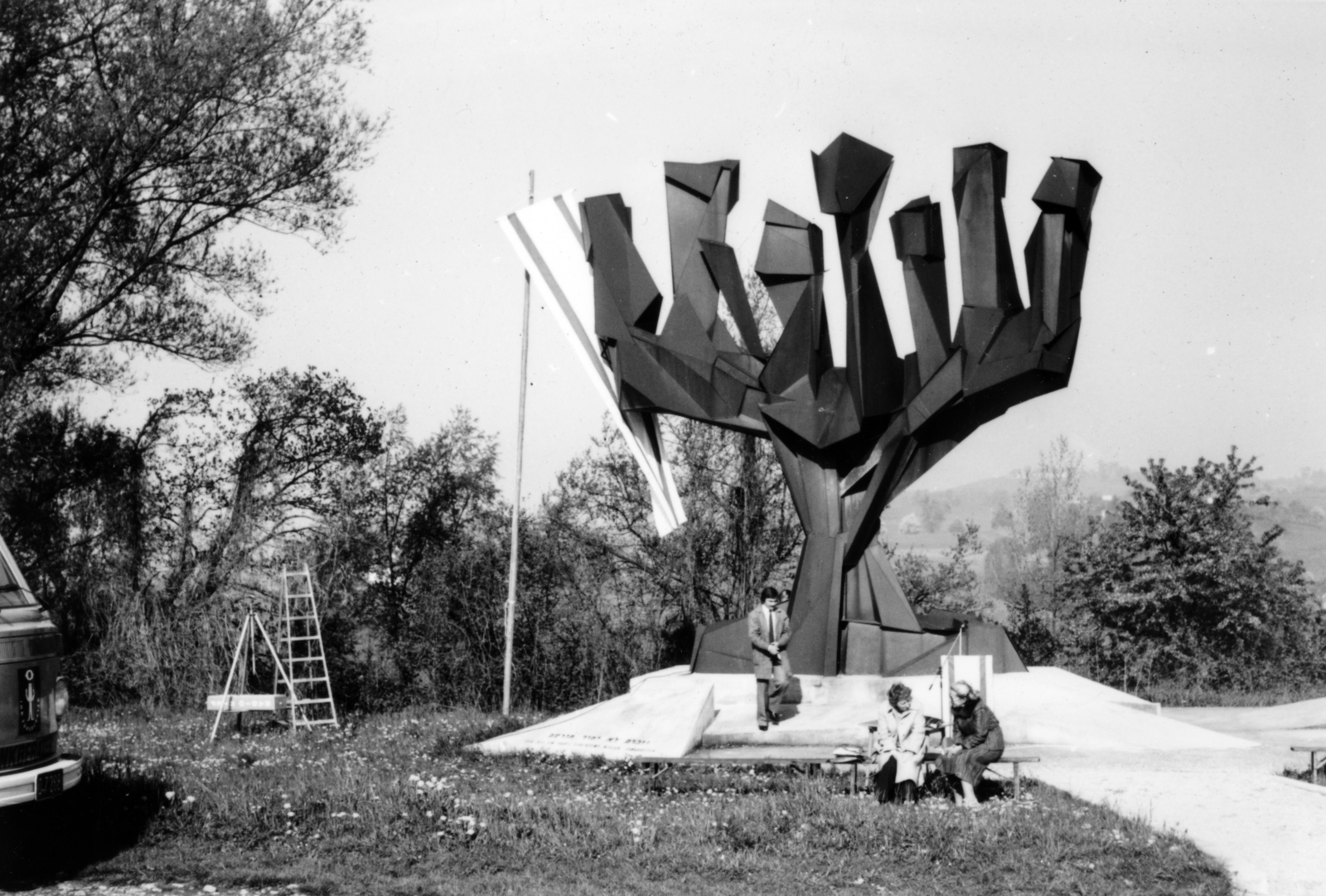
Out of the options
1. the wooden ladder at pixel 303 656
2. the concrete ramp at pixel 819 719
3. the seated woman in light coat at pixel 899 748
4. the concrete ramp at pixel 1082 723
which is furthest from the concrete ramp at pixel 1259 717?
the wooden ladder at pixel 303 656

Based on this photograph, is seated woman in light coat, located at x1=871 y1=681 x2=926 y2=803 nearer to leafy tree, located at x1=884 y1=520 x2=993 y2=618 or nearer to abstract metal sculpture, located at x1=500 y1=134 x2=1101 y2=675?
abstract metal sculpture, located at x1=500 y1=134 x2=1101 y2=675

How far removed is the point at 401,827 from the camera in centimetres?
799

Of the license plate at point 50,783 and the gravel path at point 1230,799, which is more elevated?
the license plate at point 50,783

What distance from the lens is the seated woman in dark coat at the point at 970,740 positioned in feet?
29.8

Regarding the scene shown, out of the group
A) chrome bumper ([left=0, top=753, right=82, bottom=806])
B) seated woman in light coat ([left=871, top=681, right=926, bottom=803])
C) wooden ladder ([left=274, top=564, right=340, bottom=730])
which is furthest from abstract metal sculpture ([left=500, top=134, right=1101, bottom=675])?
chrome bumper ([left=0, top=753, right=82, bottom=806])

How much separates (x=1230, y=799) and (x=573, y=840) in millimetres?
4753

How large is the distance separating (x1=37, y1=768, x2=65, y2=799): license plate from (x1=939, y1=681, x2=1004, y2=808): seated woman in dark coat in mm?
5568

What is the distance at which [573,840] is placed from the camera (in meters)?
7.67

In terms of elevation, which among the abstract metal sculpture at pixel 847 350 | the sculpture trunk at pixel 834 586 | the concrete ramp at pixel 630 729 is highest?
the abstract metal sculpture at pixel 847 350

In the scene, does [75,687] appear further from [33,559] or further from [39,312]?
[39,312]

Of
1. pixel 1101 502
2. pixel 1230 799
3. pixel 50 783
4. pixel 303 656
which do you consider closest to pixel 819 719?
pixel 1230 799

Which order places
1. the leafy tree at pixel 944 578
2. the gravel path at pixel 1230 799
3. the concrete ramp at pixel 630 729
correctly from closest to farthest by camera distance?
1. the gravel path at pixel 1230 799
2. the concrete ramp at pixel 630 729
3. the leafy tree at pixel 944 578

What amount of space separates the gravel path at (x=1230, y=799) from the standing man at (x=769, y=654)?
2419 millimetres

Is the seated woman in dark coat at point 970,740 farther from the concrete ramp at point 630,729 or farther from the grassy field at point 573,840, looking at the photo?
the concrete ramp at point 630,729
